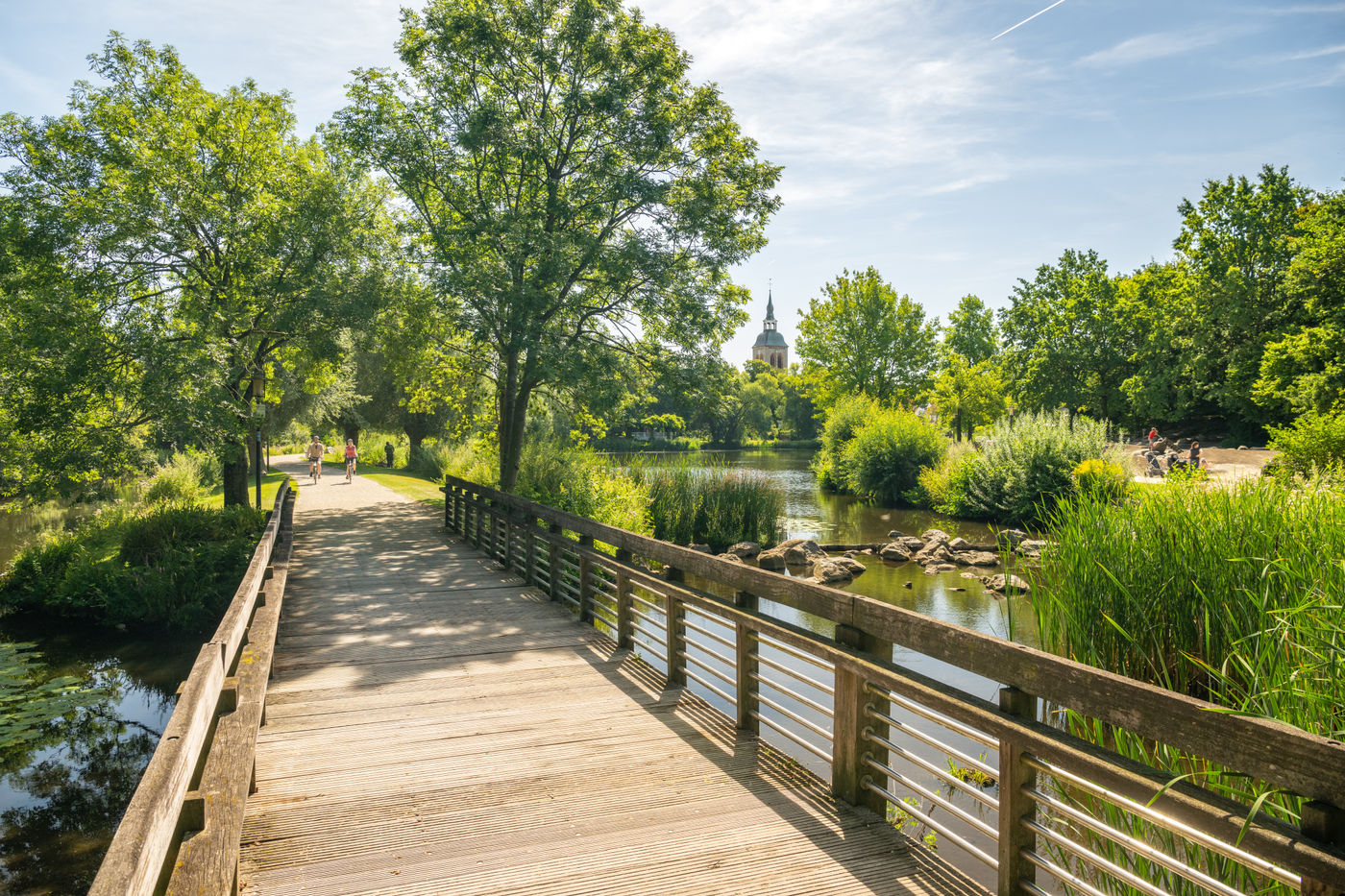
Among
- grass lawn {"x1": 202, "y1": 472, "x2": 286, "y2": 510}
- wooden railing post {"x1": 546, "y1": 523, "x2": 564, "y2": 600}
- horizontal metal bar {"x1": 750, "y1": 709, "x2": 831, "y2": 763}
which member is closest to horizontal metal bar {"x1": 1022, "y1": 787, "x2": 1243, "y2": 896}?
horizontal metal bar {"x1": 750, "y1": 709, "x2": 831, "y2": 763}

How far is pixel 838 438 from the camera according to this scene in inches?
1433

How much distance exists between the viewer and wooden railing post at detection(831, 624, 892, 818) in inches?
147

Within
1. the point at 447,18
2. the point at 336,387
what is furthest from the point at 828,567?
the point at 336,387

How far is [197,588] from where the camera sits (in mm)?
13250

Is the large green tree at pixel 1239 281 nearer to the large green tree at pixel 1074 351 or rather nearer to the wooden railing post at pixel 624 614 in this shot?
the large green tree at pixel 1074 351

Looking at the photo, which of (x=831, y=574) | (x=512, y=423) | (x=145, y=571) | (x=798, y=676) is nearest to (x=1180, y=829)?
(x=798, y=676)

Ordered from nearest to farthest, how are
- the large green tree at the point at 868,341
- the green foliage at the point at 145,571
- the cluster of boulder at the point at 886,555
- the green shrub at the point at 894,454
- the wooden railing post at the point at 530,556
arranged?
the wooden railing post at the point at 530,556 → the green foliage at the point at 145,571 → the cluster of boulder at the point at 886,555 → the green shrub at the point at 894,454 → the large green tree at the point at 868,341

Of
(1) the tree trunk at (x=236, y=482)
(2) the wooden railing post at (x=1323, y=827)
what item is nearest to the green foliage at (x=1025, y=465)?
(1) the tree trunk at (x=236, y=482)

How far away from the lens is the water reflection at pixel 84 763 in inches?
269

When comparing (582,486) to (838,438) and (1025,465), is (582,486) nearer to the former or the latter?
(1025,465)

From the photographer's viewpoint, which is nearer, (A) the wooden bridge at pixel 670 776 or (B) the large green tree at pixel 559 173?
(A) the wooden bridge at pixel 670 776

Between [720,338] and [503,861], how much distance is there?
16.9 metres

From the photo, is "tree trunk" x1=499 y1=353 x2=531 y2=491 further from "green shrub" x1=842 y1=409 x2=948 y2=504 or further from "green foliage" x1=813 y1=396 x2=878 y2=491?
"green foliage" x1=813 y1=396 x2=878 y2=491

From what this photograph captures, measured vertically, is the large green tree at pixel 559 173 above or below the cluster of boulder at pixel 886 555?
above
